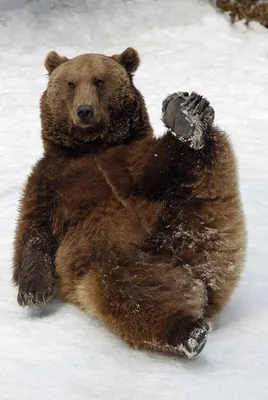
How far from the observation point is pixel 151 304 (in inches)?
165

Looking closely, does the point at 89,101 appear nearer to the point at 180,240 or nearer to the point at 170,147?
the point at 170,147

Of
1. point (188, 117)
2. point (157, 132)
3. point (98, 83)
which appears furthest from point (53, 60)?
point (157, 132)

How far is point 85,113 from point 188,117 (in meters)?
0.76

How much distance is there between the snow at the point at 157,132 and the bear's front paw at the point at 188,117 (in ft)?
3.54

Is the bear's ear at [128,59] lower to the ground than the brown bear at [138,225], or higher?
higher

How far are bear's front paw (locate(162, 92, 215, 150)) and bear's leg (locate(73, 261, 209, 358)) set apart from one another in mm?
702

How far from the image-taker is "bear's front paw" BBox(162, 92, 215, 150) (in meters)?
4.35

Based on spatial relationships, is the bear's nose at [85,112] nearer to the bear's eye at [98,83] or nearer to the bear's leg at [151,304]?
the bear's eye at [98,83]

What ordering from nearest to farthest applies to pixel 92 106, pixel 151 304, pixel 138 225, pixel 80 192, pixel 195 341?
pixel 195 341 < pixel 151 304 < pixel 138 225 < pixel 80 192 < pixel 92 106

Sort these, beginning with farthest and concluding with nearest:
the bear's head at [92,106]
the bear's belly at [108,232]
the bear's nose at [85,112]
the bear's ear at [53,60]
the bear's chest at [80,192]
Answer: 1. the bear's ear at [53,60]
2. the bear's head at [92,106]
3. the bear's nose at [85,112]
4. the bear's chest at [80,192]
5. the bear's belly at [108,232]

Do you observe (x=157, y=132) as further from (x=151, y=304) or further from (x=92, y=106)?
(x=151, y=304)

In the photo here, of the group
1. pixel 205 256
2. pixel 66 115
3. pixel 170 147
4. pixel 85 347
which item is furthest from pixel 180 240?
pixel 66 115

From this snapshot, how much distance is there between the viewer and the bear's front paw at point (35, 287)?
4.63 meters

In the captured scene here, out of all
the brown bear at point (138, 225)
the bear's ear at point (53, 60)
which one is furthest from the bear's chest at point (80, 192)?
the bear's ear at point (53, 60)
